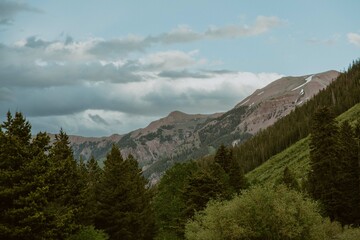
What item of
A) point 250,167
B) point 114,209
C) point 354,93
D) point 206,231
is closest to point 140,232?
point 114,209

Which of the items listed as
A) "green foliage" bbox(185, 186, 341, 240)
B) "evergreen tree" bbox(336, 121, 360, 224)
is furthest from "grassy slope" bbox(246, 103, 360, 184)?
"green foliage" bbox(185, 186, 341, 240)

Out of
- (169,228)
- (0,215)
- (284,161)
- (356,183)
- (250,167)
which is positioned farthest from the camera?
(250,167)

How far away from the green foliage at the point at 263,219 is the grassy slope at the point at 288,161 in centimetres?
8513

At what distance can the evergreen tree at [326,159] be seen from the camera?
225ft

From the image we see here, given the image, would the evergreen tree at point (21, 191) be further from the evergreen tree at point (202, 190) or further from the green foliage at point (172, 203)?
the green foliage at point (172, 203)

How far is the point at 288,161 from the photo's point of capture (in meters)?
162

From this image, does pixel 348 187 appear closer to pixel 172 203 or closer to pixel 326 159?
pixel 326 159

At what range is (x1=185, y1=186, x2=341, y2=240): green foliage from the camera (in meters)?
51.3

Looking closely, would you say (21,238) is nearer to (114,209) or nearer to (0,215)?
(0,215)

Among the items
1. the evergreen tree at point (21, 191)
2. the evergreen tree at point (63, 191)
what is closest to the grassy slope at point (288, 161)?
the evergreen tree at point (63, 191)

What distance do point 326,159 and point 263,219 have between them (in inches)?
849

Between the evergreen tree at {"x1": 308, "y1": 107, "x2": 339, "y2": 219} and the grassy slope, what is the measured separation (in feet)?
219

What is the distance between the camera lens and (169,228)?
248 feet

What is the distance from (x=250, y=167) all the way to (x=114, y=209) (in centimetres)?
13619
